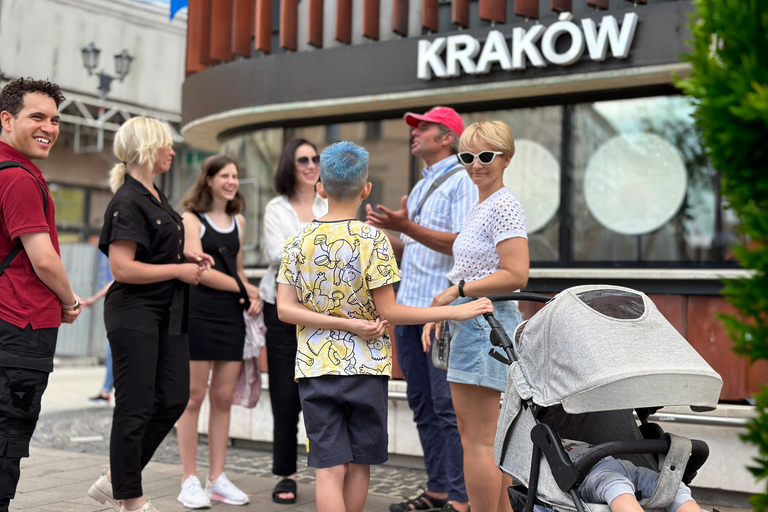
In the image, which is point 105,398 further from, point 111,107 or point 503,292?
point 111,107

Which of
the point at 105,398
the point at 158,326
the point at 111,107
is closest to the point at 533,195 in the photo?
the point at 158,326

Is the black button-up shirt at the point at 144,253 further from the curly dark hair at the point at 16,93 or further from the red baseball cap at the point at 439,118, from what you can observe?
the red baseball cap at the point at 439,118

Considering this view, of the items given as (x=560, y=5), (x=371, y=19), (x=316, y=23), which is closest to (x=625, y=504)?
(x=560, y=5)

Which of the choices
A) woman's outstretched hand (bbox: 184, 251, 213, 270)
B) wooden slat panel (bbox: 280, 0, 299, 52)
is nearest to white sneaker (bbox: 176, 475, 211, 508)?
woman's outstretched hand (bbox: 184, 251, 213, 270)

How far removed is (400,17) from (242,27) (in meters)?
1.75

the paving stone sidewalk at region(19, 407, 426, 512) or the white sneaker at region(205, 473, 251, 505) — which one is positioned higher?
the white sneaker at region(205, 473, 251, 505)

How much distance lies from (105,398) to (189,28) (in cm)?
457

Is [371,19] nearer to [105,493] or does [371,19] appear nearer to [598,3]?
[598,3]

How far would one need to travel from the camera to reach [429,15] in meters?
7.06

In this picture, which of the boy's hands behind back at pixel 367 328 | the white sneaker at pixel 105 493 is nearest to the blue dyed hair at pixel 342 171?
the boy's hands behind back at pixel 367 328

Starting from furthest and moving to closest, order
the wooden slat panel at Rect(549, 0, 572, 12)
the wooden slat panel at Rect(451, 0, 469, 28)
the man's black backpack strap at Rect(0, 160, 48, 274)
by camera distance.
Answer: the wooden slat panel at Rect(451, 0, 469, 28) < the wooden slat panel at Rect(549, 0, 572, 12) < the man's black backpack strap at Rect(0, 160, 48, 274)

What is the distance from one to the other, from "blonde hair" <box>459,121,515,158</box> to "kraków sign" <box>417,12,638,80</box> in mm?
2314

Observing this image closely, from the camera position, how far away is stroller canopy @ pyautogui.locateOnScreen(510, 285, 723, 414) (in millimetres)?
2963

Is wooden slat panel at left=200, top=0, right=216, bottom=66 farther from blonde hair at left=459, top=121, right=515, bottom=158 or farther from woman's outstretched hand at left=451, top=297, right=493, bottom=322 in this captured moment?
woman's outstretched hand at left=451, top=297, right=493, bottom=322
